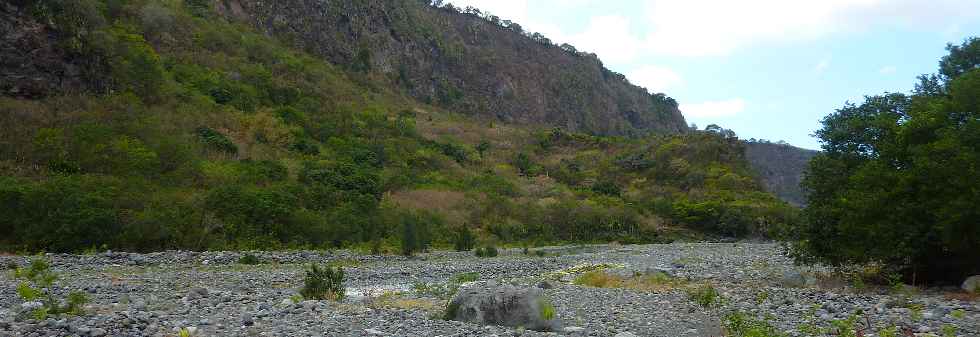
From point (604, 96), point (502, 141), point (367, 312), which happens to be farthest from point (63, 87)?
point (604, 96)

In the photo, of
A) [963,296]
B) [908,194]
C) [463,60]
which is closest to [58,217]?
[908,194]

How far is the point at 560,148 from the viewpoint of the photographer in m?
85.4

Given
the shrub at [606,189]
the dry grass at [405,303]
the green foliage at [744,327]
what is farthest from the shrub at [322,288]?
the shrub at [606,189]

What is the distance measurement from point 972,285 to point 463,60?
326 ft

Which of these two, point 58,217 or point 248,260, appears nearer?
point 248,260

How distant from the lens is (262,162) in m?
38.9

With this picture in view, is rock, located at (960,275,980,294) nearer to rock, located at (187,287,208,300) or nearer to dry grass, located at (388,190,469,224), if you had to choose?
rock, located at (187,287,208,300)

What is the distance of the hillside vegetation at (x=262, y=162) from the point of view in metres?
25.6

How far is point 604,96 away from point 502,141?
210ft

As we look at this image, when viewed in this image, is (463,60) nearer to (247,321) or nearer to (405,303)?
(405,303)

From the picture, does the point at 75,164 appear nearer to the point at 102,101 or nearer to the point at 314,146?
the point at 102,101

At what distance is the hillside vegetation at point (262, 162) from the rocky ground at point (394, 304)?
5378 millimetres

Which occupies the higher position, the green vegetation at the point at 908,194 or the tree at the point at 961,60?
the tree at the point at 961,60

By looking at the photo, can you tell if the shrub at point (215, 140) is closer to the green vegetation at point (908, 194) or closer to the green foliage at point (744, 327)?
the green vegetation at point (908, 194)
